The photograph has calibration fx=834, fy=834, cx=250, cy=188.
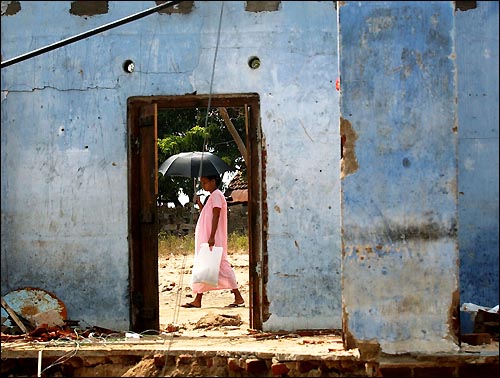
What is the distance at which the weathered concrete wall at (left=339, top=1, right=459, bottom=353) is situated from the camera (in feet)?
18.5

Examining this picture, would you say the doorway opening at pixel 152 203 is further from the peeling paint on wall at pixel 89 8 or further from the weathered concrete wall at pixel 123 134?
the peeling paint on wall at pixel 89 8

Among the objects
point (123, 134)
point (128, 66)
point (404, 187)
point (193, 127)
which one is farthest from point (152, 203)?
point (193, 127)

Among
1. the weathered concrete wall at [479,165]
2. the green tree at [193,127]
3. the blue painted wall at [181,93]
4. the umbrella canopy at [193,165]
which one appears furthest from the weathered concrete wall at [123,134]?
the green tree at [193,127]

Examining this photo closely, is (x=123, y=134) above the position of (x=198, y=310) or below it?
above

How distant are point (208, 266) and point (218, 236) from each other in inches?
15.8

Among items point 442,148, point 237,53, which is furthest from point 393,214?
point 237,53

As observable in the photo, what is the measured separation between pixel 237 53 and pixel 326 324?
97.8 inches

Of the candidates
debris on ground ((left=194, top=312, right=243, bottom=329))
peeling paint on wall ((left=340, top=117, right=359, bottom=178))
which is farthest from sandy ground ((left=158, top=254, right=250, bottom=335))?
peeling paint on wall ((left=340, top=117, right=359, bottom=178))

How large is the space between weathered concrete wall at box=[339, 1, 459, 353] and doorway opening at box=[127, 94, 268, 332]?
1742mm

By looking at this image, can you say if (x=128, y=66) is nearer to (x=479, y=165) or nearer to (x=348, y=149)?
(x=348, y=149)

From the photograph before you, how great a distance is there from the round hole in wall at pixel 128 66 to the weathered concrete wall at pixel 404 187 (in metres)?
2.43

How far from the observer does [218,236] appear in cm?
878

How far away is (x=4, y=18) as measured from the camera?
7.47 metres

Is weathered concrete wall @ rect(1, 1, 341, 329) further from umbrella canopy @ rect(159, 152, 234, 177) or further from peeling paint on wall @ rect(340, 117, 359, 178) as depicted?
umbrella canopy @ rect(159, 152, 234, 177)
